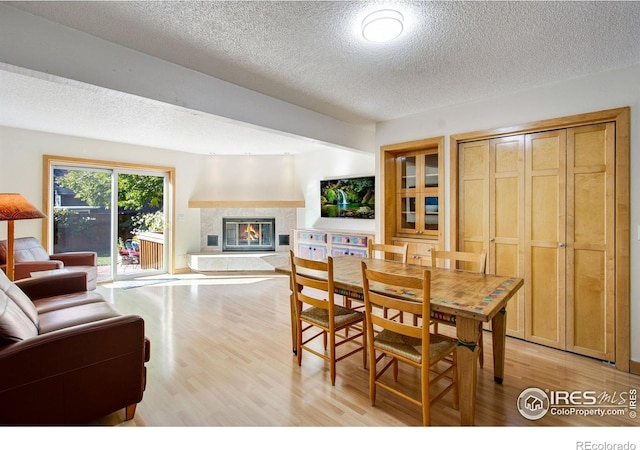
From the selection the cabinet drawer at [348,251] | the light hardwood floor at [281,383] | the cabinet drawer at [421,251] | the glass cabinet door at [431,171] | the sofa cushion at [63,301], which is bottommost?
the light hardwood floor at [281,383]

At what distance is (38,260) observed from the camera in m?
4.09

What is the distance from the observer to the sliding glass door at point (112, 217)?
16.1ft

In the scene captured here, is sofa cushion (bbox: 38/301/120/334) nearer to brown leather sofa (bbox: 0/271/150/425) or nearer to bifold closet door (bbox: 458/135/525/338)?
brown leather sofa (bbox: 0/271/150/425)

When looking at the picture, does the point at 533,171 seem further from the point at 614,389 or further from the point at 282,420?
the point at 282,420

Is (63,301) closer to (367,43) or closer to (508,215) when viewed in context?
(367,43)

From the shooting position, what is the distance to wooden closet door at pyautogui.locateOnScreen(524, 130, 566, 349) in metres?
2.80

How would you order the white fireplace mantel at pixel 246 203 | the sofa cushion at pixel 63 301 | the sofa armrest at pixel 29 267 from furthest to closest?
1. the white fireplace mantel at pixel 246 203
2. the sofa armrest at pixel 29 267
3. the sofa cushion at pixel 63 301

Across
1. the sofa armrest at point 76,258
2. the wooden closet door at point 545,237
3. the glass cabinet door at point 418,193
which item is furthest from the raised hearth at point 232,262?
the wooden closet door at point 545,237

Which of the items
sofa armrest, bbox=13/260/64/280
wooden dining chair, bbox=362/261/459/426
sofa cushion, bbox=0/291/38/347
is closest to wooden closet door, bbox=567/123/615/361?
wooden dining chair, bbox=362/261/459/426

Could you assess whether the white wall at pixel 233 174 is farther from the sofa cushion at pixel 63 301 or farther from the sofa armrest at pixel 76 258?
the sofa cushion at pixel 63 301

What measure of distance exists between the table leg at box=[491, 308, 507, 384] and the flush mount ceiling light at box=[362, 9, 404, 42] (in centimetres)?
193

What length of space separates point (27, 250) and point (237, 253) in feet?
10.0

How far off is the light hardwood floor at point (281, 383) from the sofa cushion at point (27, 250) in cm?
192

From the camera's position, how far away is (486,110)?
3.19 meters
